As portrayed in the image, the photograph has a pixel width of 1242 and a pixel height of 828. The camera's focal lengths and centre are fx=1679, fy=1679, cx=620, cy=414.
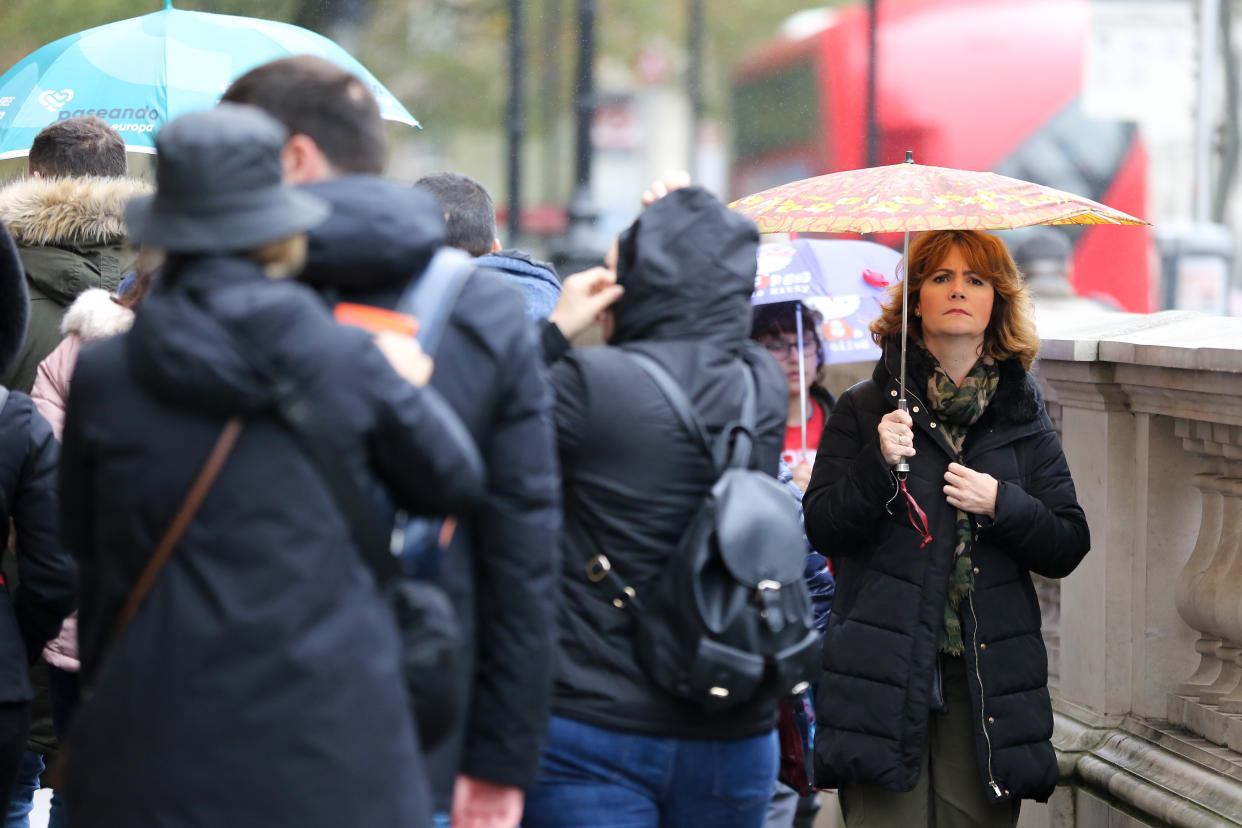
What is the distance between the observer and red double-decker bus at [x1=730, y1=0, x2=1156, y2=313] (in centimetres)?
2006

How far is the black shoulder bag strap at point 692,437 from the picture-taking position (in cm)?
317

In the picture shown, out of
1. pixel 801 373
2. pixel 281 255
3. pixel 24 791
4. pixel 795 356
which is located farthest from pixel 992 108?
pixel 281 255

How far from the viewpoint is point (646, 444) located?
3168 millimetres

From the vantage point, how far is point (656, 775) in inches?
125

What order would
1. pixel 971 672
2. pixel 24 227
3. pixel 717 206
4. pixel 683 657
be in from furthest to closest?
pixel 24 227 → pixel 971 672 → pixel 717 206 → pixel 683 657

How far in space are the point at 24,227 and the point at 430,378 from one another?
289 cm

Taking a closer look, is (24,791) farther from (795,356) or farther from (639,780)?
(795,356)

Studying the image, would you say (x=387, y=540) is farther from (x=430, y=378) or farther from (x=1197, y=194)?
(x=1197, y=194)

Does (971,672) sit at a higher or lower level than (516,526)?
lower

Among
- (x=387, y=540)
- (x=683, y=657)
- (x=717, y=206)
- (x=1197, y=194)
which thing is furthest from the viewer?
(x=1197, y=194)

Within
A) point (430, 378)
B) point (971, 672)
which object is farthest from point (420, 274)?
point (971, 672)

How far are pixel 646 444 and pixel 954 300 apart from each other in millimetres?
1608

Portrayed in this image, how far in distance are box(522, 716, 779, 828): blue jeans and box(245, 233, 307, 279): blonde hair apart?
118 centimetres

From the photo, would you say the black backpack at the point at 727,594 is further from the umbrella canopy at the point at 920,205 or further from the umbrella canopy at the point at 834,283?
the umbrella canopy at the point at 834,283
